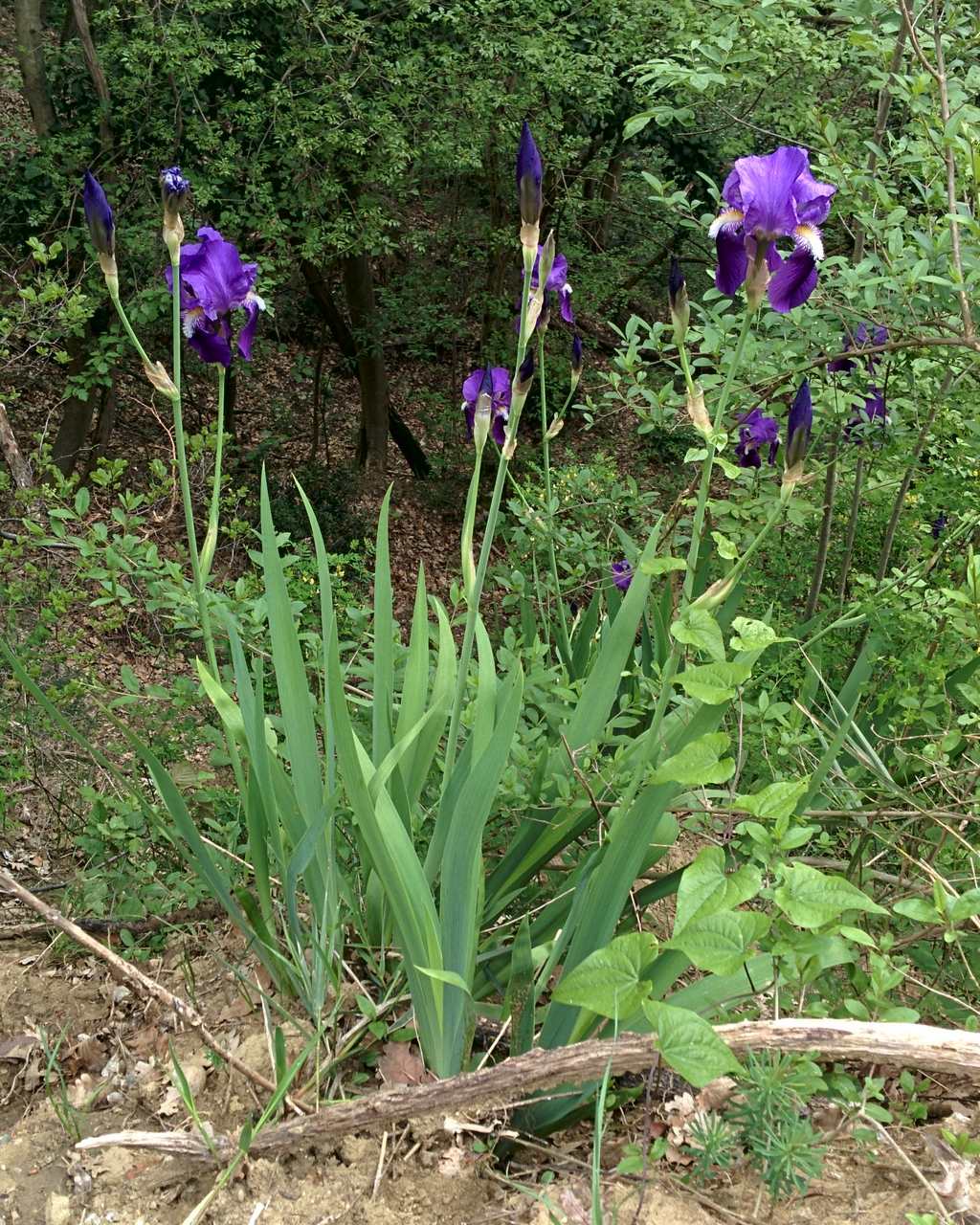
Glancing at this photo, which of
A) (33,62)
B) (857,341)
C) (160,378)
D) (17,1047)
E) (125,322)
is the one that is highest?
(33,62)

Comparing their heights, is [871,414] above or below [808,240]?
below

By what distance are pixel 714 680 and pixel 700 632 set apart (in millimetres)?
94

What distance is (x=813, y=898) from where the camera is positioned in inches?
52.9

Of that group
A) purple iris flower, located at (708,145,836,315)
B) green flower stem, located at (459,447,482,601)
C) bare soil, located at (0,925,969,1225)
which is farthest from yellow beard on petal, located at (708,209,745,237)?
bare soil, located at (0,925,969,1225)

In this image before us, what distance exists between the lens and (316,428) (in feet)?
27.5

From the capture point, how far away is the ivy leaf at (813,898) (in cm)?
130

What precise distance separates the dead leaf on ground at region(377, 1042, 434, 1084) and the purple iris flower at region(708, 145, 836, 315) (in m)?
1.39

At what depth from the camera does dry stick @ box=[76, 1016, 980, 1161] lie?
4.58 feet

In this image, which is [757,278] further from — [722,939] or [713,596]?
[722,939]

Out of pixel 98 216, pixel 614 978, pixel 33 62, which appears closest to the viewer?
pixel 614 978

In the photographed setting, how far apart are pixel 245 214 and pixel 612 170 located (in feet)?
14.0

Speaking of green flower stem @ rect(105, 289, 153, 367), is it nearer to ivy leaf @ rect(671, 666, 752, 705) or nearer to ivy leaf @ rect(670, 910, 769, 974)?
ivy leaf @ rect(671, 666, 752, 705)

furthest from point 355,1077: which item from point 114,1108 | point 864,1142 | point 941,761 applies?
point 941,761

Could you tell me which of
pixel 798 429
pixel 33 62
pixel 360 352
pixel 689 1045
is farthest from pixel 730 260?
pixel 360 352
